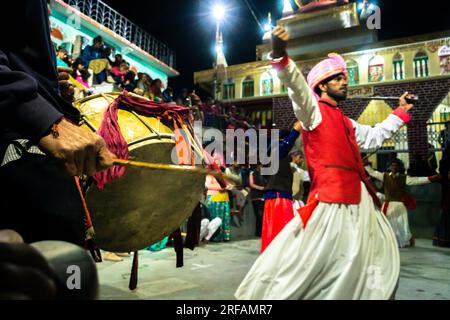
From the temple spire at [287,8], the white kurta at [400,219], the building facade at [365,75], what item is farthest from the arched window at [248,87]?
the white kurta at [400,219]

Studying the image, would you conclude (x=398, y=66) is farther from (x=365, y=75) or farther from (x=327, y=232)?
(x=327, y=232)

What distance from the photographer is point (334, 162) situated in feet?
8.29

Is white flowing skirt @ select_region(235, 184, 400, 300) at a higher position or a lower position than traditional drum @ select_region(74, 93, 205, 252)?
lower

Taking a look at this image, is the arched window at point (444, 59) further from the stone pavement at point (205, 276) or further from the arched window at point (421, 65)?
the stone pavement at point (205, 276)

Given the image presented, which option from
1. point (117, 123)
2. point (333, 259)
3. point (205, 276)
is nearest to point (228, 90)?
point (205, 276)

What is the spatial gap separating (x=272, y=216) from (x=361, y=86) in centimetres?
1308

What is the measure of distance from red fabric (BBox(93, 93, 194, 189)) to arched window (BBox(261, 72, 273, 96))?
52.1 ft

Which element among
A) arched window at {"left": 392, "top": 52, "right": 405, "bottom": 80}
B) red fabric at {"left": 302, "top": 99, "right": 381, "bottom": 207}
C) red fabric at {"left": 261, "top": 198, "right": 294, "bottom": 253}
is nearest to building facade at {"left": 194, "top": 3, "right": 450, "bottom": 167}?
arched window at {"left": 392, "top": 52, "right": 405, "bottom": 80}

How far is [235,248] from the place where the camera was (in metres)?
7.26

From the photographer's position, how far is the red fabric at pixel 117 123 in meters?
2.09

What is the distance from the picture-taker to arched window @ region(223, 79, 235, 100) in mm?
19456

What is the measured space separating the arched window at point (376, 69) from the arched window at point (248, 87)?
626cm

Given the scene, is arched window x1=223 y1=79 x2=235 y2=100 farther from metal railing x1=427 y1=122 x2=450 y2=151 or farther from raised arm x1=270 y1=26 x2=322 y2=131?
raised arm x1=270 y1=26 x2=322 y2=131

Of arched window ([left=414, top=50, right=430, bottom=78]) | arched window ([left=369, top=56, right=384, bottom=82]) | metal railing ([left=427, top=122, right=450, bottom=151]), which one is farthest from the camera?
arched window ([left=369, top=56, right=384, bottom=82])
